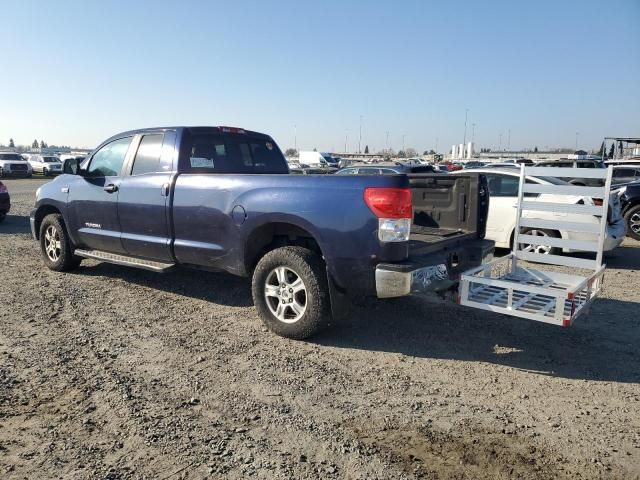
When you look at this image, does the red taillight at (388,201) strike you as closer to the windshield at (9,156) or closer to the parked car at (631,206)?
the parked car at (631,206)

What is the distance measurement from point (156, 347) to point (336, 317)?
1.62m

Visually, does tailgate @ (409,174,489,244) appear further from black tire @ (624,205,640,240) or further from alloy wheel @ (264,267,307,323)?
black tire @ (624,205,640,240)

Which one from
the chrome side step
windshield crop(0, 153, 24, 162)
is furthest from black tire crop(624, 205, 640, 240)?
windshield crop(0, 153, 24, 162)

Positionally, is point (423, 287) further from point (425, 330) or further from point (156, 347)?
point (156, 347)

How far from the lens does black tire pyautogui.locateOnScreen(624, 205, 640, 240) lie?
1112cm

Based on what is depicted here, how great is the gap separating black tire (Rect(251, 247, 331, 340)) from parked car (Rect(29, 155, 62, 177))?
3976 cm

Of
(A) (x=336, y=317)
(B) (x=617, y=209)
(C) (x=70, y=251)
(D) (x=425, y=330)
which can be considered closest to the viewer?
(A) (x=336, y=317)

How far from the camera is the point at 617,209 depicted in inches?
338

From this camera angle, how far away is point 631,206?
11227 mm

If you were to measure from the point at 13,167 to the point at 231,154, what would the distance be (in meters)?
35.1

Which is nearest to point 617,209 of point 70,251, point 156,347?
point 156,347

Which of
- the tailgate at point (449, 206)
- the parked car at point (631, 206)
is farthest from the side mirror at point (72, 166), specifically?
the parked car at point (631, 206)

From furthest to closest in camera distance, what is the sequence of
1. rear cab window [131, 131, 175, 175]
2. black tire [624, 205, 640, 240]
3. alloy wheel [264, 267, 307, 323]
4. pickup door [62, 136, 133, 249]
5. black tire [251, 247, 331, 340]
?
1. black tire [624, 205, 640, 240]
2. pickup door [62, 136, 133, 249]
3. rear cab window [131, 131, 175, 175]
4. alloy wheel [264, 267, 307, 323]
5. black tire [251, 247, 331, 340]

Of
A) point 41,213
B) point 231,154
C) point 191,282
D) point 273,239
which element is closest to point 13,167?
point 41,213
